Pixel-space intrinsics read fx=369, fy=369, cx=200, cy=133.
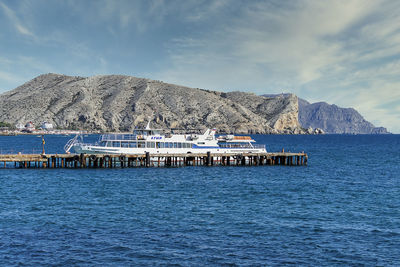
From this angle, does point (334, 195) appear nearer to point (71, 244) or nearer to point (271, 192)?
point (271, 192)

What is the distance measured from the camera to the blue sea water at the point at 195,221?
22.2 m

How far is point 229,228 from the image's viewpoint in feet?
92.2

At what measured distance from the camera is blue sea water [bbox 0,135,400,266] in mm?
22219

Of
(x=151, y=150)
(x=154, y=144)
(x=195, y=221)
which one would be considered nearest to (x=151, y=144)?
(x=154, y=144)

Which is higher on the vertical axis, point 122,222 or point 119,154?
point 119,154

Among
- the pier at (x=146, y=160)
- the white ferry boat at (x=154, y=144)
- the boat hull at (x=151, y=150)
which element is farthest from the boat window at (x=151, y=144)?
the pier at (x=146, y=160)

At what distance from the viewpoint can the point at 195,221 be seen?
3006cm

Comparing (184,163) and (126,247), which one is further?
(184,163)

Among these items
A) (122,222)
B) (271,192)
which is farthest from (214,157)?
(122,222)

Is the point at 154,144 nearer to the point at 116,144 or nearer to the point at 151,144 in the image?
the point at 151,144

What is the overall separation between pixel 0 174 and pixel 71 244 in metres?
39.3

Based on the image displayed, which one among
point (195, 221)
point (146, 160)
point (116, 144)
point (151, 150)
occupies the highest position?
point (116, 144)

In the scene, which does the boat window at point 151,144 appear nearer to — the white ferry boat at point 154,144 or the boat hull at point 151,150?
the white ferry boat at point 154,144

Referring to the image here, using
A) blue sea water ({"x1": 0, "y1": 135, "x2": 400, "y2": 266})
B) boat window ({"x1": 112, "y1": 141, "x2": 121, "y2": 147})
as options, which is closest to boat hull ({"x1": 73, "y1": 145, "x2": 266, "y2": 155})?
boat window ({"x1": 112, "y1": 141, "x2": 121, "y2": 147})
